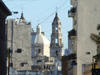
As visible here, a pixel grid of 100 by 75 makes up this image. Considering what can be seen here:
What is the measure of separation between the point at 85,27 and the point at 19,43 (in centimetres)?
6851

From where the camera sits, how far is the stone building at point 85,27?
264 ft

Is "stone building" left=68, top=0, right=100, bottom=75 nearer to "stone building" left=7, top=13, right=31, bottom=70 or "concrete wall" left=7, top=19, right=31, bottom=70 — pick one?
"stone building" left=7, top=13, right=31, bottom=70

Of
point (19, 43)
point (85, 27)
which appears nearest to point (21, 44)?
point (19, 43)

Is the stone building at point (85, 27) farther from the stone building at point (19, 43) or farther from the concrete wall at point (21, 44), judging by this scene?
the concrete wall at point (21, 44)

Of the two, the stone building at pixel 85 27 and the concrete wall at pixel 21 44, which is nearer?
the stone building at pixel 85 27

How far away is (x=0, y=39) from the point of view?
193ft

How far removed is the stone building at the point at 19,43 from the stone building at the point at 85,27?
6336 cm

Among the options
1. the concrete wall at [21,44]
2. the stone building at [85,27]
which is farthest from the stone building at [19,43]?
the stone building at [85,27]

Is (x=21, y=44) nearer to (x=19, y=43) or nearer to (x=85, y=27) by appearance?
(x=19, y=43)

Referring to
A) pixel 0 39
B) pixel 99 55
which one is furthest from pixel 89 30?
pixel 99 55

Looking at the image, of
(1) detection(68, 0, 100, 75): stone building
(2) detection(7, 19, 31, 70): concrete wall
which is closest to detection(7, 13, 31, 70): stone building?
(2) detection(7, 19, 31, 70): concrete wall

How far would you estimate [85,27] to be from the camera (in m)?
81.4

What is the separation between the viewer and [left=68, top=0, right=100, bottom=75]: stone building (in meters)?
80.4

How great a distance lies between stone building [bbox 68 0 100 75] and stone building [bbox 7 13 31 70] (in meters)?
63.4
